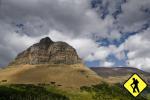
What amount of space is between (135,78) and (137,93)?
32.8 inches

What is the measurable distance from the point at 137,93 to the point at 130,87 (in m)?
0.63

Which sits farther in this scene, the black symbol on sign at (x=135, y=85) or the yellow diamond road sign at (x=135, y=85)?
the black symbol on sign at (x=135, y=85)

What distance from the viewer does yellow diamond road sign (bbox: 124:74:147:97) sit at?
1546cm

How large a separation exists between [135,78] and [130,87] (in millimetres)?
605

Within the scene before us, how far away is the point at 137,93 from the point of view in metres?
15.4

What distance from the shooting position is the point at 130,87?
1588 centimetres

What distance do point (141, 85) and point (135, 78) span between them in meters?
0.50

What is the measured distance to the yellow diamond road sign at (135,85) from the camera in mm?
15458

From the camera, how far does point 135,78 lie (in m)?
15.7

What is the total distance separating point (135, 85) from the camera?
51.8 ft

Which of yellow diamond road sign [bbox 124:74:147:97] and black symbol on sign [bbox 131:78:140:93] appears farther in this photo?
black symbol on sign [bbox 131:78:140:93]

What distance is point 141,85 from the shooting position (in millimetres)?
15633
